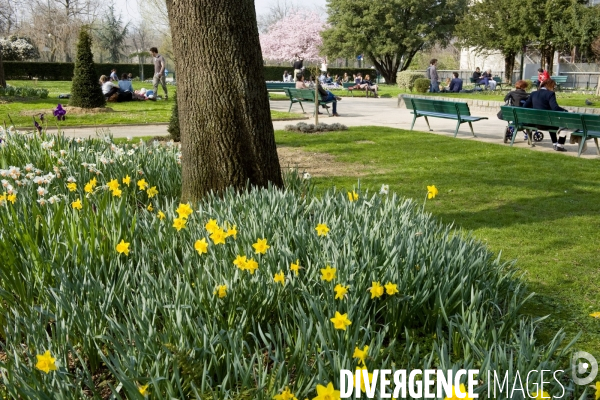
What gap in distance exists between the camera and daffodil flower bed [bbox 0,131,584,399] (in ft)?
6.58

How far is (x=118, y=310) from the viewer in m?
2.70

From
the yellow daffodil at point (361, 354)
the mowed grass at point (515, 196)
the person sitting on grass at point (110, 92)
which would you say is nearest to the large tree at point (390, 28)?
the person sitting on grass at point (110, 92)

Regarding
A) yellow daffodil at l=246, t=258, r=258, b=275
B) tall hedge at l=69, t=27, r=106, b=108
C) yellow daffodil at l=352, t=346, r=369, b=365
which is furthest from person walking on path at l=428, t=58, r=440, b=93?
yellow daffodil at l=352, t=346, r=369, b=365

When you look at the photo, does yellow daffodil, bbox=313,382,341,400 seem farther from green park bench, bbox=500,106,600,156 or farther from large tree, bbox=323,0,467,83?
large tree, bbox=323,0,467,83

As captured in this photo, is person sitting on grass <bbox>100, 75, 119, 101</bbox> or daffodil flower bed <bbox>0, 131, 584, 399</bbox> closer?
daffodil flower bed <bbox>0, 131, 584, 399</bbox>

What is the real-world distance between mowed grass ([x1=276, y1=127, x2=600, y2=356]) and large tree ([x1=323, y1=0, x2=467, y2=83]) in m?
32.6

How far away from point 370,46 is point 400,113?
26.1 meters

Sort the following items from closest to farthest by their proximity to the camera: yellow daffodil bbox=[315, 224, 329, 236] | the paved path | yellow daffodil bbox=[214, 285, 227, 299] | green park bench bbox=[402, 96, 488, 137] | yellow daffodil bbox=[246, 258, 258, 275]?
1. yellow daffodil bbox=[214, 285, 227, 299]
2. yellow daffodil bbox=[246, 258, 258, 275]
3. yellow daffodil bbox=[315, 224, 329, 236]
4. the paved path
5. green park bench bbox=[402, 96, 488, 137]

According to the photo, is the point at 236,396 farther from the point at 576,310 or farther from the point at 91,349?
the point at 576,310

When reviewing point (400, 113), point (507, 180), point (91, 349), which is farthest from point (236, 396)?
point (400, 113)

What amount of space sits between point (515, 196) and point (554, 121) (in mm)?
3810

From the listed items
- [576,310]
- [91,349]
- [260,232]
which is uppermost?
[260,232]

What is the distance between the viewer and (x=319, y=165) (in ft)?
27.5

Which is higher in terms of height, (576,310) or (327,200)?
(327,200)
